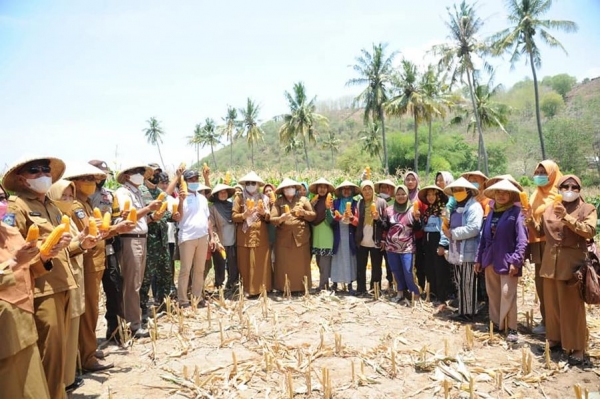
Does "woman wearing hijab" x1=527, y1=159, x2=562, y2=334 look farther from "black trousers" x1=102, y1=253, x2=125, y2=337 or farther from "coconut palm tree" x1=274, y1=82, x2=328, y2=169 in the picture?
"coconut palm tree" x1=274, y1=82, x2=328, y2=169

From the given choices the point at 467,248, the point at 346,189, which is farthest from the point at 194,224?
the point at 467,248

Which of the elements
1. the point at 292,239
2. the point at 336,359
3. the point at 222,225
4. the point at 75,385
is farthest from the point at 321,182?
the point at 75,385

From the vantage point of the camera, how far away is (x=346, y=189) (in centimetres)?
732

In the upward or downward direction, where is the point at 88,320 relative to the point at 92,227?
downward

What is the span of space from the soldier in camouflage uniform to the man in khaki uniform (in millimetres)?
2241

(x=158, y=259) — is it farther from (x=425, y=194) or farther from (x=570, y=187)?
(x=570, y=187)

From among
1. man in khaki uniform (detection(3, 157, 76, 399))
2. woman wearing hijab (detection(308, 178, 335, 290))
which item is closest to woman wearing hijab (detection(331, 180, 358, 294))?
woman wearing hijab (detection(308, 178, 335, 290))

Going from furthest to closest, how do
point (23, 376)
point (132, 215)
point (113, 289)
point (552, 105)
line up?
point (552, 105) → point (113, 289) → point (132, 215) → point (23, 376)

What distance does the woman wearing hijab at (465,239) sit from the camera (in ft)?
18.7

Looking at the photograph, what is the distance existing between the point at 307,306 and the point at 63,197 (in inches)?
154

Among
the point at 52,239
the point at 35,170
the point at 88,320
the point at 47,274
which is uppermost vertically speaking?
the point at 35,170

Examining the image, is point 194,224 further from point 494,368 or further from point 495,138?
point 495,138

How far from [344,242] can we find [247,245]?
173 centimetres

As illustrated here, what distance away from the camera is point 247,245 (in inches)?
284
